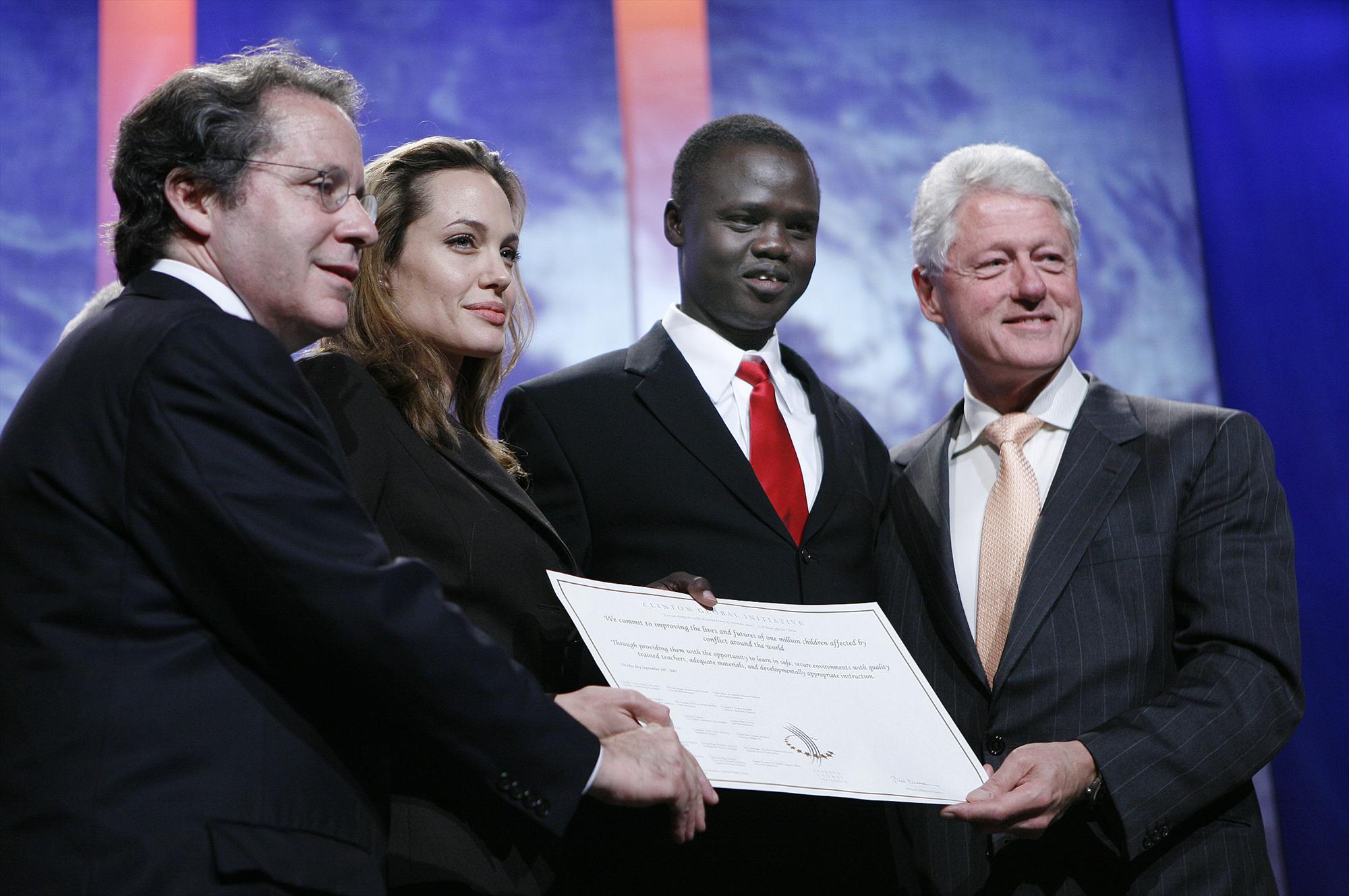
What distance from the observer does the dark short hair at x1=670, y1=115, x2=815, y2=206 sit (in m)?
2.42

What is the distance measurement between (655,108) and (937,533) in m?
1.94

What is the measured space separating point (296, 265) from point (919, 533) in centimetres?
125

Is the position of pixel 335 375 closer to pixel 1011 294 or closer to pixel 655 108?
pixel 1011 294

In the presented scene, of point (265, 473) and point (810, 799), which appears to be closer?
point (265, 473)

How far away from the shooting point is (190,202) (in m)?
1.54

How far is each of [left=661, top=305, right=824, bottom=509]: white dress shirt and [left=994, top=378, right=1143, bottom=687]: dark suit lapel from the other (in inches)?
15.7

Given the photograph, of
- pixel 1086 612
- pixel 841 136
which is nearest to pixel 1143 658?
pixel 1086 612

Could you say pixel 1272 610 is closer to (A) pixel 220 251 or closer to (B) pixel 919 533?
(B) pixel 919 533

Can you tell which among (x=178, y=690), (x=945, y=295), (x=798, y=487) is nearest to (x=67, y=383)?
(x=178, y=690)

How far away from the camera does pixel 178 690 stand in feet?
4.13

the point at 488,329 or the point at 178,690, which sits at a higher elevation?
the point at 488,329

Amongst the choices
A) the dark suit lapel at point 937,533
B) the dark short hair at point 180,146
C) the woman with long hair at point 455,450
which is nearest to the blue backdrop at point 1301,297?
the dark suit lapel at point 937,533

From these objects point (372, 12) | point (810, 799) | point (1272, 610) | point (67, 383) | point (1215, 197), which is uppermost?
point (372, 12)

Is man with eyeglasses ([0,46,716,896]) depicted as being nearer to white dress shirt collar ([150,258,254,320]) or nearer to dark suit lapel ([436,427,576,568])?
white dress shirt collar ([150,258,254,320])
